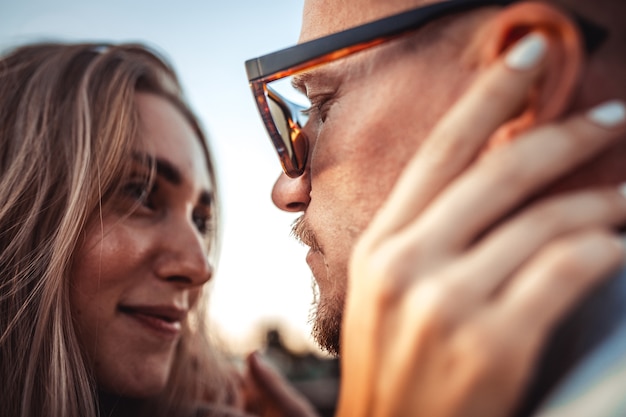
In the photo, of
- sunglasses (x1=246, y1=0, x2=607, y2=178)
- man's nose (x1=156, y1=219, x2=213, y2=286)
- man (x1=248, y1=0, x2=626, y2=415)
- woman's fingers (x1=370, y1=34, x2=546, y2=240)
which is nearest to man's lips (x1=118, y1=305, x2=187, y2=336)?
man's nose (x1=156, y1=219, x2=213, y2=286)

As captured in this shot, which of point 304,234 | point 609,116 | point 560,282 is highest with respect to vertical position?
point 609,116

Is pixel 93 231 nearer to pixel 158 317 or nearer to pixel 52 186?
pixel 52 186

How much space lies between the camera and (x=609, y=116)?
895 mm

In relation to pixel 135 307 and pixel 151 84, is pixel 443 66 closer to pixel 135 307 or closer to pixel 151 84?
pixel 135 307

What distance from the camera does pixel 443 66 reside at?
123 centimetres

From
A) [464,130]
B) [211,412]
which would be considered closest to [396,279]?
[464,130]

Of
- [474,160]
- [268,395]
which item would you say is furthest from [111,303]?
[474,160]

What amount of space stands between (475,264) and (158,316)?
187cm

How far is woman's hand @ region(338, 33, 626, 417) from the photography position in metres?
0.78

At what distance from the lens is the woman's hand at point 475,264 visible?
78cm

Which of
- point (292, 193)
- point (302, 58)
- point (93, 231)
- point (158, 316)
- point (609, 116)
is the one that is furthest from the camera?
point (158, 316)

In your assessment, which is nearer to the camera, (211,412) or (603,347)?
(603,347)

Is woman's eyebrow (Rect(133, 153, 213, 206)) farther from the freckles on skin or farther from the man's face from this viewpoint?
the man's face

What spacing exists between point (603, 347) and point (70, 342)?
6.17 feet
